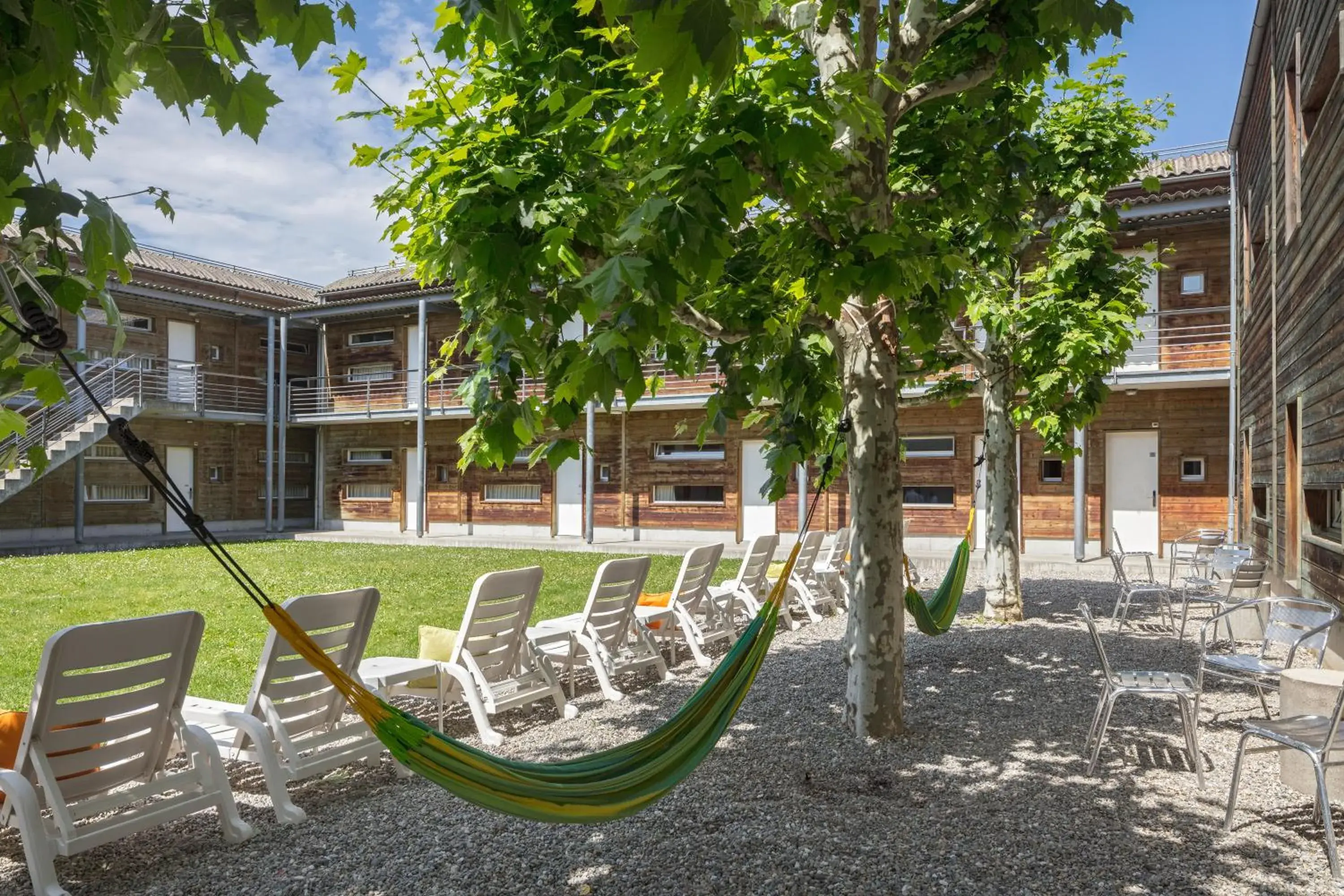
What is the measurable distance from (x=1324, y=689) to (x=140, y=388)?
20.1 metres

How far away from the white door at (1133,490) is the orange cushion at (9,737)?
15691 millimetres

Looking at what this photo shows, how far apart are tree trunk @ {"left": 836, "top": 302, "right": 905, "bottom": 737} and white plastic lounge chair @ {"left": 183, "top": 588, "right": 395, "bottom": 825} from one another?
2325 mm

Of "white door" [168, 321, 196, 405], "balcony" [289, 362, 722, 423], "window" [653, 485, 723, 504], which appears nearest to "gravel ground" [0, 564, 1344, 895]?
"window" [653, 485, 723, 504]

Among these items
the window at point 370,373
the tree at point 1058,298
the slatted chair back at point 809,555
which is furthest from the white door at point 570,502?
the tree at point 1058,298

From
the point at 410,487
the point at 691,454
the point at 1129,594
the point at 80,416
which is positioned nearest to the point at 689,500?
the point at 691,454

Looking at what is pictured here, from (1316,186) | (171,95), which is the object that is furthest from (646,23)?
(1316,186)

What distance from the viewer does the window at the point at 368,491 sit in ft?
78.7

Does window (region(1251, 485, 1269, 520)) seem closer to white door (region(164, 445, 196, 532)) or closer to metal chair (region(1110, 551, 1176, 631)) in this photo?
metal chair (region(1110, 551, 1176, 631))

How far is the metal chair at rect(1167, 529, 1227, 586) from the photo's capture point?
33.2 feet

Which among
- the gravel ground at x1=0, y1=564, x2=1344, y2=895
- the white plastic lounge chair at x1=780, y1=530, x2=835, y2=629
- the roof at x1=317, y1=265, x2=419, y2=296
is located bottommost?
the gravel ground at x1=0, y1=564, x2=1344, y2=895

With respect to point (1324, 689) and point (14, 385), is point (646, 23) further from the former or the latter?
point (1324, 689)

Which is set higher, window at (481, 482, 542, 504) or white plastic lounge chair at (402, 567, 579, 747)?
window at (481, 482, 542, 504)

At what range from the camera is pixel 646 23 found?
4.53ft

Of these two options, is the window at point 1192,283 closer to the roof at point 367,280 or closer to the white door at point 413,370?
the white door at point 413,370
